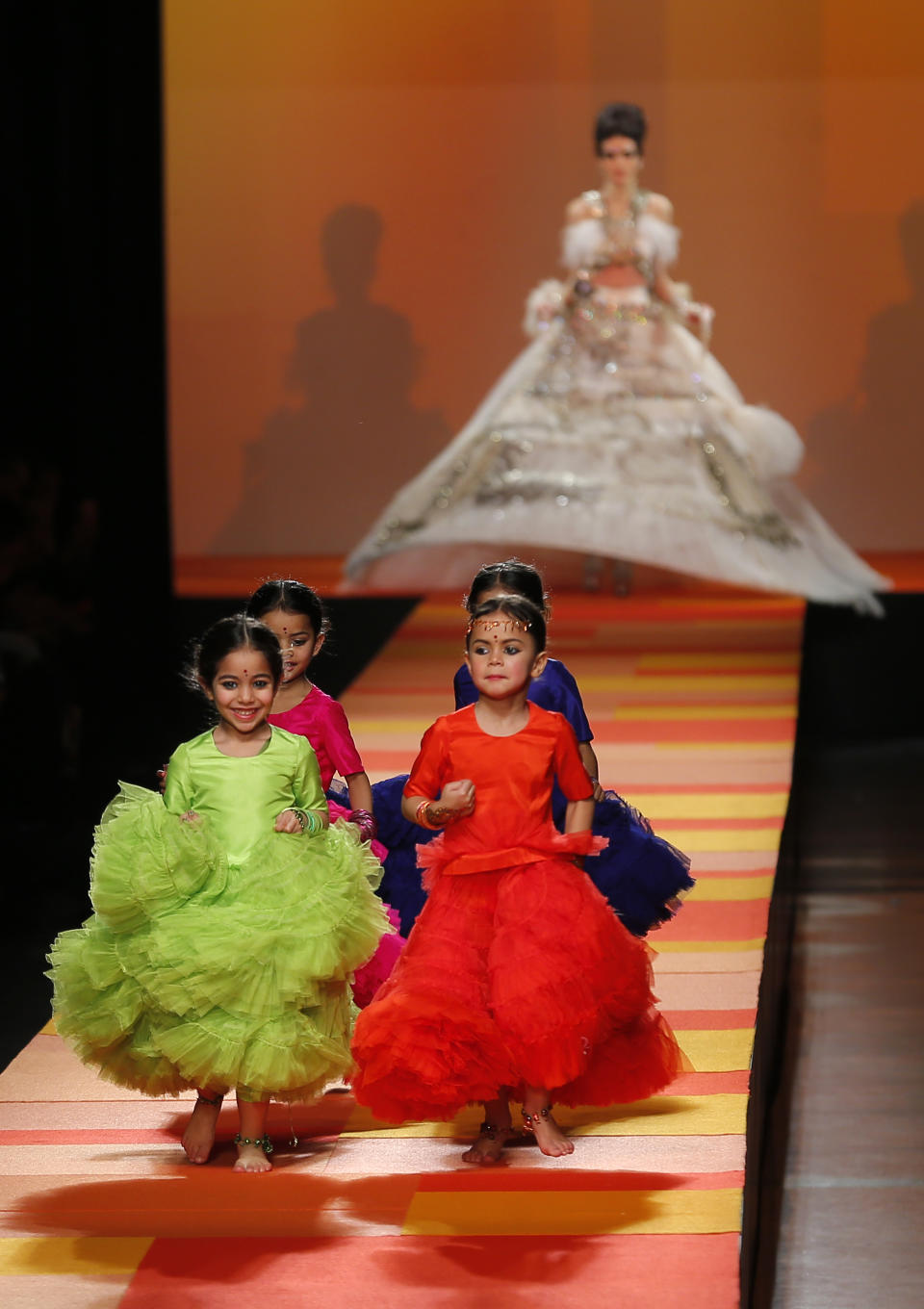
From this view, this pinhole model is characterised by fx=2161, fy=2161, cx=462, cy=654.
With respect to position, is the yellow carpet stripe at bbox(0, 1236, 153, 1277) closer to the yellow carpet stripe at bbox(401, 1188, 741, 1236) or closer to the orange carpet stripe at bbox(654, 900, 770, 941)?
the yellow carpet stripe at bbox(401, 1188, 741, 1236)

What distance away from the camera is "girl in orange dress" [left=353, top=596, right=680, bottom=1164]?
2.61 metres

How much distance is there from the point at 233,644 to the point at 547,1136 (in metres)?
0.73

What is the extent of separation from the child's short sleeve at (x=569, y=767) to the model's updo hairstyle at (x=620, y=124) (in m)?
4.43

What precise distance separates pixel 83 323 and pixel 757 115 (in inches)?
125

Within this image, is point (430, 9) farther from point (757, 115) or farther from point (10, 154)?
point (10, 154)

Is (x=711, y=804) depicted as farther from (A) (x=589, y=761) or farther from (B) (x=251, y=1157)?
(B) (x=251, y=1157)

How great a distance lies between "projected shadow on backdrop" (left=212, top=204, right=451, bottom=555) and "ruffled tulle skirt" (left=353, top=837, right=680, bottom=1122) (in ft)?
21.6

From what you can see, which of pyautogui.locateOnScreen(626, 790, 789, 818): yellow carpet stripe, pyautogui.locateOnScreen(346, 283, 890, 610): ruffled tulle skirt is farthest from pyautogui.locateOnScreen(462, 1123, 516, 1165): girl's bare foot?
pyautogui.locateOnScreen(346, 283, 890, 610): ruffled tulle skirt

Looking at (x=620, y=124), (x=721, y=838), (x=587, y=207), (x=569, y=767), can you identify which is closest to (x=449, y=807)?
(x=569, y=767)

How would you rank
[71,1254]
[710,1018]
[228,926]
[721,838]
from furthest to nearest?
1. [721,838]
2. [710,1018]
3. [228,926]
4. [71,1254]

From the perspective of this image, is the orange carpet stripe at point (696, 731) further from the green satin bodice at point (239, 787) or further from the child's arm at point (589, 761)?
the green satin bodice at point (239, 787)

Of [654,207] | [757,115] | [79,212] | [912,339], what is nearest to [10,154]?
[79,212]

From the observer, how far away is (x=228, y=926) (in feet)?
8.37

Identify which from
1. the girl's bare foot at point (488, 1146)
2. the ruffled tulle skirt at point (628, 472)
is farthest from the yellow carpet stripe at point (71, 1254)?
the ruffled tulle skirt at point (628, 472)
